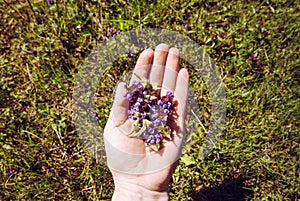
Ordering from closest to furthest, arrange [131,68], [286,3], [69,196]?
[69,196] → [131,68] → [286,3]

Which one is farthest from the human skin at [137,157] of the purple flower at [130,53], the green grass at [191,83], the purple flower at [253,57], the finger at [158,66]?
the purple flower at [253,57]

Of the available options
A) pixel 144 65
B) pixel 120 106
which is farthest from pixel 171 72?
pixel 120 106

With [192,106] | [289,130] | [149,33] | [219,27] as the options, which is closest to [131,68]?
[149,33]

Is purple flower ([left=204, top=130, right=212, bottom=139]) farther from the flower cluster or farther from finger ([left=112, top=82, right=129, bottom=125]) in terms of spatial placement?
finger ([left=112, top=82, right=129, bottom=125])

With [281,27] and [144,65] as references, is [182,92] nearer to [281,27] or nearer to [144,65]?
[144,65]

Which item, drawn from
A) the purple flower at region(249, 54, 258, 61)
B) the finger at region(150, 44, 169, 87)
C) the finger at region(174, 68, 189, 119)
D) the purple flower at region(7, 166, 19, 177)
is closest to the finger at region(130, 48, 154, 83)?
the finger at region(150, 44, 169, 87)

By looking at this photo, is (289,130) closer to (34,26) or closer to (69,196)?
(69,196)

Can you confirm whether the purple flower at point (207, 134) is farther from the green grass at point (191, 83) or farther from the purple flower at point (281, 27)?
the purple flower at point (281, 27)
